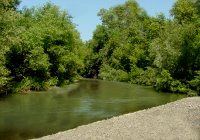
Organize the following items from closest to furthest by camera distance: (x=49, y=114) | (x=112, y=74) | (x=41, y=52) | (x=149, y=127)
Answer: (x=149, y=127)
(x=49, y=114)
(x=41, y=52)
(x=112, y=74)

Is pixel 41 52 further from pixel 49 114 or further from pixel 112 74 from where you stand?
pixel 112 74

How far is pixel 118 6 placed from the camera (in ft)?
373

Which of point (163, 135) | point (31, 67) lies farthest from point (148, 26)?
point (163, 135)

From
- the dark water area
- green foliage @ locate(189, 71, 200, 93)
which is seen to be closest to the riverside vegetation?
green foliage @ locate(189, 71, 200, 93)

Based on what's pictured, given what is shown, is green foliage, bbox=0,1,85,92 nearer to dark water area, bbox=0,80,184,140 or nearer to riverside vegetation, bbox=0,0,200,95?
riverside vegetation, bbox=0,0,200,95

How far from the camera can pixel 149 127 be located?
73.1 ft

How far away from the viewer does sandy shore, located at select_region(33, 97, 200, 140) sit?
2052cm

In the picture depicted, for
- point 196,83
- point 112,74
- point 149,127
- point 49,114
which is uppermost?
point 112,74

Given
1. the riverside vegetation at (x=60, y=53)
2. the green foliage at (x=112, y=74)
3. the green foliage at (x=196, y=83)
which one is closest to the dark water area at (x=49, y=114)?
the riverside vegetation at (x=60, y=53)

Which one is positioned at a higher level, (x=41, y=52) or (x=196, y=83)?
(x=41, y=52)

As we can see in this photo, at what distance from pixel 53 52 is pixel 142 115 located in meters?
36.0

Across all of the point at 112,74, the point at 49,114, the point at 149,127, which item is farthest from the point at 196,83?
the point at 112,74

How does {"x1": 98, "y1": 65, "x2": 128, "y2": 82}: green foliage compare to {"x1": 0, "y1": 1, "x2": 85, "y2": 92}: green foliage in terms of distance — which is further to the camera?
{"x1": 98, "y1": 65, "x2": 128, "y2": 82}: green foliage

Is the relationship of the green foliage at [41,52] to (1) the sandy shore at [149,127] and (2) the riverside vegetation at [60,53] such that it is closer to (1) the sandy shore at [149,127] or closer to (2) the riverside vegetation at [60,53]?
(2) the riverside vegetation at [60,53]
